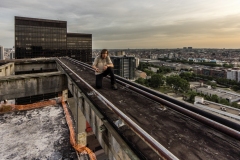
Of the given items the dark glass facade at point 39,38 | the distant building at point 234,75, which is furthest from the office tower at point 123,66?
the distant building at point 234,75

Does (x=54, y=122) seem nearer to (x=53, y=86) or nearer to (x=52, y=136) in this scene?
(x=52, y=136)

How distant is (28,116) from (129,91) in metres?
9.29

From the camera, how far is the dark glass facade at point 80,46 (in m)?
64.4

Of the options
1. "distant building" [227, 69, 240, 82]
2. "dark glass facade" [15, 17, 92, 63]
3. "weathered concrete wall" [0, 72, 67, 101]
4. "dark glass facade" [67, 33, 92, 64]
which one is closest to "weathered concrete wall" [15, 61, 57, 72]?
"weathered concrete wall" [0, 72, 67, 101]

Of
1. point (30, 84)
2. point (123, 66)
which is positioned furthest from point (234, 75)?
point (30, 84)

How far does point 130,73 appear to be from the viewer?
85.2 m

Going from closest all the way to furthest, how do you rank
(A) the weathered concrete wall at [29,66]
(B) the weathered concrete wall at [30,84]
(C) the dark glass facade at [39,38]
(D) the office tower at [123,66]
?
(B) the weathered concrete wall at [30,84], (A) the weathered concrete wall at [29,66], (C) the dark glass facade at [39,38], (D) the office tower at [123,66]

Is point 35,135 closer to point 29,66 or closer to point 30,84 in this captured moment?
point 30,84

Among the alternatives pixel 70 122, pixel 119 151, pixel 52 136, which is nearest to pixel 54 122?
pixel 70 122

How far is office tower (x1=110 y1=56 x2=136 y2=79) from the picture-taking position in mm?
81250

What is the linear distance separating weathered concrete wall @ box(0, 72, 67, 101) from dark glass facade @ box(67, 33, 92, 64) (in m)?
53.4

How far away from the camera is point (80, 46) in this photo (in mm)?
70750

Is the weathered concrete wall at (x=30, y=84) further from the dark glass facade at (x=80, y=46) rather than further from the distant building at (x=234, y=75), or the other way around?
the distant building at (x=234, y=75)

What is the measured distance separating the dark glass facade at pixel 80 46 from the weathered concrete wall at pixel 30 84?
5339cm
